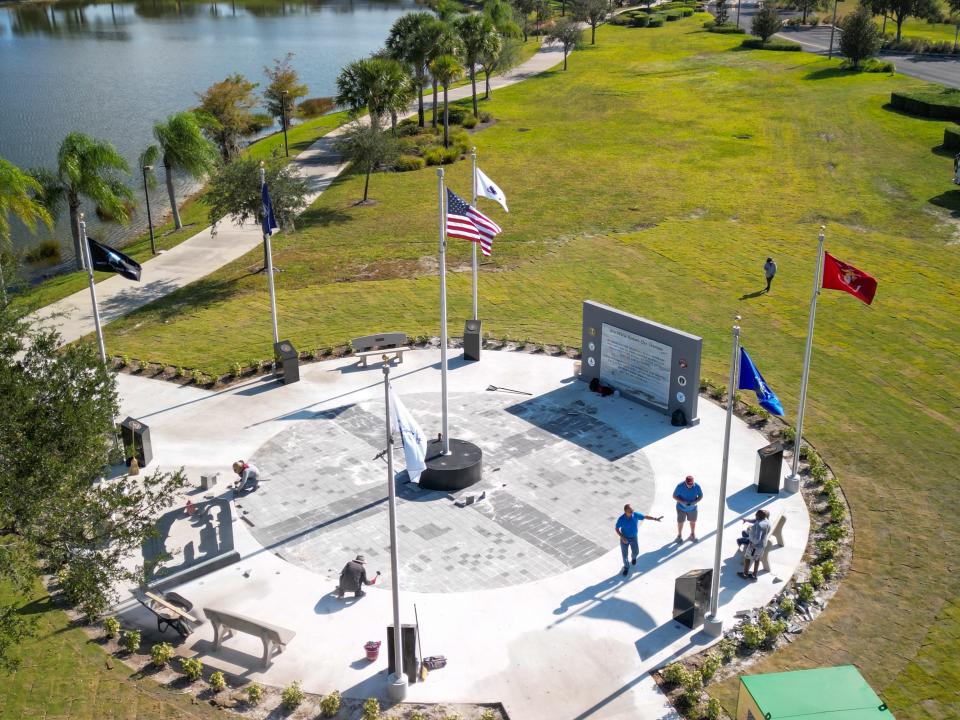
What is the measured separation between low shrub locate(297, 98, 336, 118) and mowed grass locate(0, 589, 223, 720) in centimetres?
6160

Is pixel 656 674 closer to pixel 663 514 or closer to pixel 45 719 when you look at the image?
pixel 663 514

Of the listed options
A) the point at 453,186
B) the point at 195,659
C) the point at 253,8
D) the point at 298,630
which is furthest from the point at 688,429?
the point at 253,8

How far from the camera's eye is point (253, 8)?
429ft

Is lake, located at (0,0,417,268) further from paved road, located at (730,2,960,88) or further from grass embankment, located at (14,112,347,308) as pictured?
paved road, located at (730,2,960,88)

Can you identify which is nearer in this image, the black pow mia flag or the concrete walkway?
the concrete walkway

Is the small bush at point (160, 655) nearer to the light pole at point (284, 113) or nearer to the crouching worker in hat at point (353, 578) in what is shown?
the crouching worker in hat at point (353, 578)

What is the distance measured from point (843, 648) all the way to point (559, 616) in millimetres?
4939

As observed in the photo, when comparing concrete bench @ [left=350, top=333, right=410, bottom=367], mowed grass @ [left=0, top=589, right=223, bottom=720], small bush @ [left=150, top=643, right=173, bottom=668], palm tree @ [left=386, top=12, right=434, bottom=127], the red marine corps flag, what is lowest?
mowed grass @ [left=0, top=589, right=223, bottom=720]

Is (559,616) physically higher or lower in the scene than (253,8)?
lower

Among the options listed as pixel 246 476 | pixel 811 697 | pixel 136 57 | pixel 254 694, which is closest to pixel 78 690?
pixel 254 694

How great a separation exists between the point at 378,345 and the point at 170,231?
2084cm

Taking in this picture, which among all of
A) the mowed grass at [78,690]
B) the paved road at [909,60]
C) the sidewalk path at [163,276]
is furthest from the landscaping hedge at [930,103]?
the mowed grass at [78,690]

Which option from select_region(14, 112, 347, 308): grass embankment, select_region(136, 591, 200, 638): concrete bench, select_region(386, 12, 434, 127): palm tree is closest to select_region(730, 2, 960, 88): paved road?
select_region(386, 12, 434, 127): palm tree

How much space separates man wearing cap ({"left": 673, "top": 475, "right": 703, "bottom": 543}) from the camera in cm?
1875
